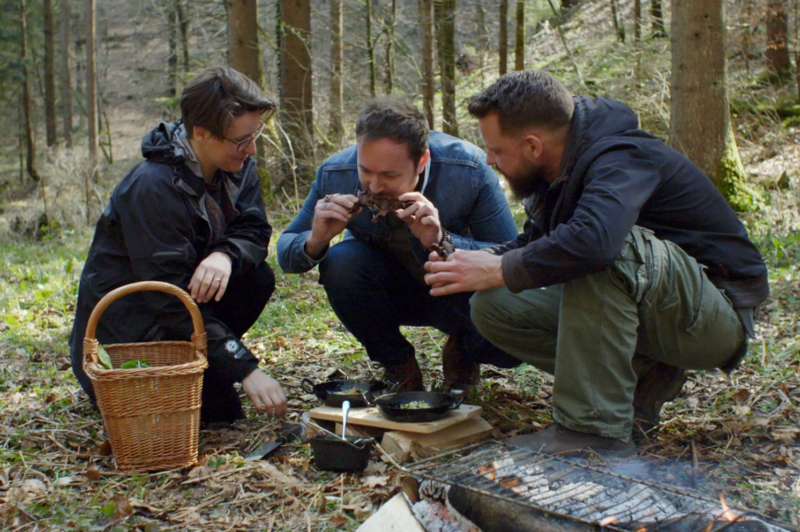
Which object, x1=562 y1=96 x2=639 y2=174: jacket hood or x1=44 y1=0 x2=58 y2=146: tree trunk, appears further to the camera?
x1=44 y1=0 x2=58 y2=146: tree trunk

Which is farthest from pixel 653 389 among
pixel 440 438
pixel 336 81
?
pixel 336 81

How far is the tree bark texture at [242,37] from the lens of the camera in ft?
30.5

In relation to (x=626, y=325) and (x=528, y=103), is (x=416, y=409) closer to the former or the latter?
(x=626, y=325)

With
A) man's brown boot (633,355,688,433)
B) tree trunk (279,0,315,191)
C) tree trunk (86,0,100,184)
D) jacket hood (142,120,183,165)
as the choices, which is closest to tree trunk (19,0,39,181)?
tree trunk (86,0,100,184)

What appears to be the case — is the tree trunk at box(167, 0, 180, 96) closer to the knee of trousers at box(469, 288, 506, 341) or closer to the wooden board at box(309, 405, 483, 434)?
the wooden board at box(309, 405, 483, 434)

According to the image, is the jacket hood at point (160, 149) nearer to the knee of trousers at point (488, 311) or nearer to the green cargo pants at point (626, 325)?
the knee of trousers at point (488, 311)

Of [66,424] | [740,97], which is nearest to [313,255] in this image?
[66,424]

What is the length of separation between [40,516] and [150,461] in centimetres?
43

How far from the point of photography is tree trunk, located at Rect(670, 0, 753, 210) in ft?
20.2

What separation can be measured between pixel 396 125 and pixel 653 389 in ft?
5.29

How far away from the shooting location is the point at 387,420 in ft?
9.70

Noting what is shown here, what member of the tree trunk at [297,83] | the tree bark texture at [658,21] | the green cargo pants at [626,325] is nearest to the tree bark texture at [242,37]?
the tree trunk at [297,83]

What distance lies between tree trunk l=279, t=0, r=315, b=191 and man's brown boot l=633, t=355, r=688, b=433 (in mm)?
7109

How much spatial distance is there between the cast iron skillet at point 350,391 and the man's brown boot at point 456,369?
43 centimetres
